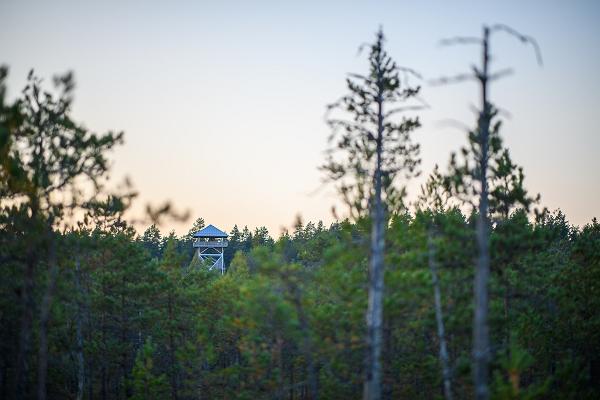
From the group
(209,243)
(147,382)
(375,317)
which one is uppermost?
(209,243)

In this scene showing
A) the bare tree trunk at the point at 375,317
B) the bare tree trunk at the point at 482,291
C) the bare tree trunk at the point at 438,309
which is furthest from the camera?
the bare tree trunk at the point at 438,309

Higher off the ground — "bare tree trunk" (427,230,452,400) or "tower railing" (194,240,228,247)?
"tower railing" (194,240,228,247)

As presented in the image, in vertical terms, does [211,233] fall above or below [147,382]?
above

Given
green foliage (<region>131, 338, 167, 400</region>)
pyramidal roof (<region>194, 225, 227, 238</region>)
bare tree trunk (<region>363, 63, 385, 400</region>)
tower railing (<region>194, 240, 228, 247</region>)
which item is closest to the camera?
bare tree trunk (<region>363, 63, 385, 400</region>)

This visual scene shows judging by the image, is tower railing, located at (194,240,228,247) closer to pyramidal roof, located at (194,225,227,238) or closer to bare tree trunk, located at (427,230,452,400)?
pyramidal roof, located at (194,225,227,238)

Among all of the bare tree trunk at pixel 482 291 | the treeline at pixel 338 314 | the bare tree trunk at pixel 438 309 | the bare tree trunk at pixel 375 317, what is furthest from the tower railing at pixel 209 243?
the bare tree trunk at pixel 482 291

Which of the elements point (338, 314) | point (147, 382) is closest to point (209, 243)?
point (147, 382)

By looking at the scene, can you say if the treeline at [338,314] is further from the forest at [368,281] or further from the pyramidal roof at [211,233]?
the pyramidal roof at [211,233]

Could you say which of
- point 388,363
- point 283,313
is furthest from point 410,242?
point 388,363

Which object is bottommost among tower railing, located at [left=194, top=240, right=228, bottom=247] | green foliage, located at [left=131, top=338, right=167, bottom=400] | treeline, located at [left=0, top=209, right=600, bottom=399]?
green foliage, located at [left=131, top=338, right=167, bottom=400]

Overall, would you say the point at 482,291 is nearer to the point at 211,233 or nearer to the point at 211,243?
the point at 211,243

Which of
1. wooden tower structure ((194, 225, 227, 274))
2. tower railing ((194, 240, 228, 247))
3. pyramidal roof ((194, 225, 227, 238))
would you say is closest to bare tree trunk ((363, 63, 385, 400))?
wooden tower structure ((194, 225, 227, 274))

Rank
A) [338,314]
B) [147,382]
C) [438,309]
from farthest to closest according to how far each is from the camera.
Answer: [147,382], [338,314], [438,309]

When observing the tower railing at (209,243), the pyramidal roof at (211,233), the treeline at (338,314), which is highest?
the pyramidal roof at (211,233)
